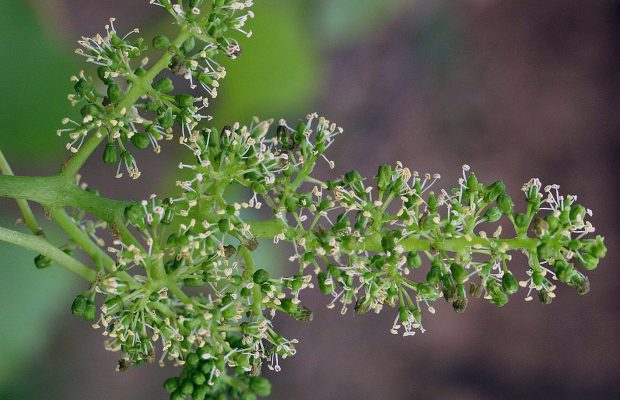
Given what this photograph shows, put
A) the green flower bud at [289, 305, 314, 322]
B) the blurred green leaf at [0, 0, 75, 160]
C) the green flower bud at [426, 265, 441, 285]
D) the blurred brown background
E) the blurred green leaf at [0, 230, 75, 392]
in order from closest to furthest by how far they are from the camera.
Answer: the green flower bud at [426, 265, 441, 285], the green flower bud at [289, 305, 314, 322], the blurred green leaf at [0, 0, 75, 160], the blurred green leaf at [0, 230, 75, 392], the blurred brown background

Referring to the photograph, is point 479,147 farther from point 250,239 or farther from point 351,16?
point 250,239

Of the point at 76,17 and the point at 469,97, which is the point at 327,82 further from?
the point at 76,17

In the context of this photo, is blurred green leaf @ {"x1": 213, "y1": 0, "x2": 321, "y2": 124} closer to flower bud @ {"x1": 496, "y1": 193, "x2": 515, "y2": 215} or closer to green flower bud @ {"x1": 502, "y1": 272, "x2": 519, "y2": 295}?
flower bud @ {"x1": 496, "y1": 193, "x2": 515, "y2": 215}

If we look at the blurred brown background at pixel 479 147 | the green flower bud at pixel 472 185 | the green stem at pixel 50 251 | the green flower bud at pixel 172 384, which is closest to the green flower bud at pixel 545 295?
the green flower bud at pixel 472 185

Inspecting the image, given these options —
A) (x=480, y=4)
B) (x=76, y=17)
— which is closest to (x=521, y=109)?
(x=480, y=4)

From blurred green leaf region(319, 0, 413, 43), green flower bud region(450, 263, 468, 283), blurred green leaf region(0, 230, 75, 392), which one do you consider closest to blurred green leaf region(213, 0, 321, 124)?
blurred green leaf region(319, 0, 413, 43)

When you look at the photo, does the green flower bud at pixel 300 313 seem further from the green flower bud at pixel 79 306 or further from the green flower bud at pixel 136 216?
the green flower bud at pixel 79 306

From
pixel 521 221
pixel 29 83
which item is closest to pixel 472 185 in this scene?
pixel 521 221
